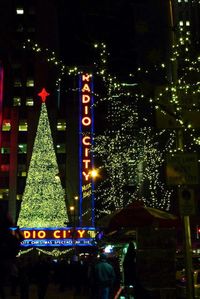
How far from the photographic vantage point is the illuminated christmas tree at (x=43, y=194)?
4481cm

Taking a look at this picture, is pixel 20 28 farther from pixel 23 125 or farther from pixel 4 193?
pixel 4 193

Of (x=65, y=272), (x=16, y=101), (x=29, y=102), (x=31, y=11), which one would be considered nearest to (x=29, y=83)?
(x=29, y=102)

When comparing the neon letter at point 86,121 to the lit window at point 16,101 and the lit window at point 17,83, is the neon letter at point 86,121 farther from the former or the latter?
the lit window at point 17,83

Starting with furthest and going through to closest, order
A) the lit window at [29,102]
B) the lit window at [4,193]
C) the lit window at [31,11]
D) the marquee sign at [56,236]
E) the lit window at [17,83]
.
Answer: the lit window at [31,11], the lit window at [17,83], the lit window at [29,102], the lit window at [4,193], the marquee sign at [56,236]

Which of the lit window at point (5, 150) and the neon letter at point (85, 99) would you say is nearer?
the neon letter at point (85, 99)

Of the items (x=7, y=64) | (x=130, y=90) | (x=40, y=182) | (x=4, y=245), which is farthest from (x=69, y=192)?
(x=4, y=245)

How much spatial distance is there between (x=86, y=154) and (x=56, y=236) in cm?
1002

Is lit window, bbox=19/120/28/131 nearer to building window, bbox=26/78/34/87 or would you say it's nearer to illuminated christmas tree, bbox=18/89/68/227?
building window, bbox=26/78/34/87

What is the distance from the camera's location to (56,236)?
160ft

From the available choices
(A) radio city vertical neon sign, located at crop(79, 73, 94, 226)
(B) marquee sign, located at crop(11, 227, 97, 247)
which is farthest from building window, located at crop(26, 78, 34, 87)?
(B) marquee sign, located at crop(11, 227, 97, 247)

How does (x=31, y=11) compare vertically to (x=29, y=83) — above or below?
above

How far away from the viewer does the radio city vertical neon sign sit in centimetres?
5278

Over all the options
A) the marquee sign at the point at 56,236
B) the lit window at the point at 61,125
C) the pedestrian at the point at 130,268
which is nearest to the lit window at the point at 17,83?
the lit window at the point at 61,125

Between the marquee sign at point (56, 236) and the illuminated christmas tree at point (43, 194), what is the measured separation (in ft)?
7.59
